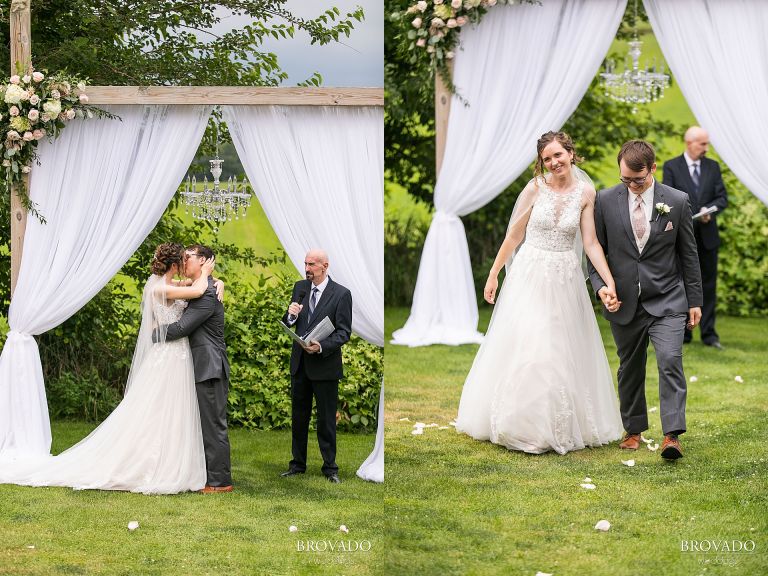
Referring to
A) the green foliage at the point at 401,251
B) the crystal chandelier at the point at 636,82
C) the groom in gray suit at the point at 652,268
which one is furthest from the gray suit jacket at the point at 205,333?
the crystal chandelier at the point at 636,82

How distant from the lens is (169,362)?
495 centimetres

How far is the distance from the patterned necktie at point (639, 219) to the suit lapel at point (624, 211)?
0.03 m

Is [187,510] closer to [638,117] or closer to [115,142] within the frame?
[115,142]

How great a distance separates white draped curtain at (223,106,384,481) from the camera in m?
5.17

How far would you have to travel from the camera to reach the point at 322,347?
491cm

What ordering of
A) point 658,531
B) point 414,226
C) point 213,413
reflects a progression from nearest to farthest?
point 658,531 < point 213,413 < point 414,226

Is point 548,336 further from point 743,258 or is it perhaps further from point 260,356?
point 743,258

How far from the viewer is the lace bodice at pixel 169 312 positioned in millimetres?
4934

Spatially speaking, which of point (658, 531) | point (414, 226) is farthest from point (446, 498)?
point (414, 226)

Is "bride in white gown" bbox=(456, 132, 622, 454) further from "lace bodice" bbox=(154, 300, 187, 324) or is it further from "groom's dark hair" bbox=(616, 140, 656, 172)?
"lace bodice" bbox=(154, 300, 187, 324)

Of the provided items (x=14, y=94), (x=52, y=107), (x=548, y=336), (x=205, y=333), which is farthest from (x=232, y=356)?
(x=548, y=336)

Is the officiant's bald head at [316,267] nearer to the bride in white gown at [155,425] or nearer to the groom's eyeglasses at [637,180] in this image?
the bride in white gown at [155,425]

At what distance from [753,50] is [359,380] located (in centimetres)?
303

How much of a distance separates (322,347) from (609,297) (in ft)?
4.59
